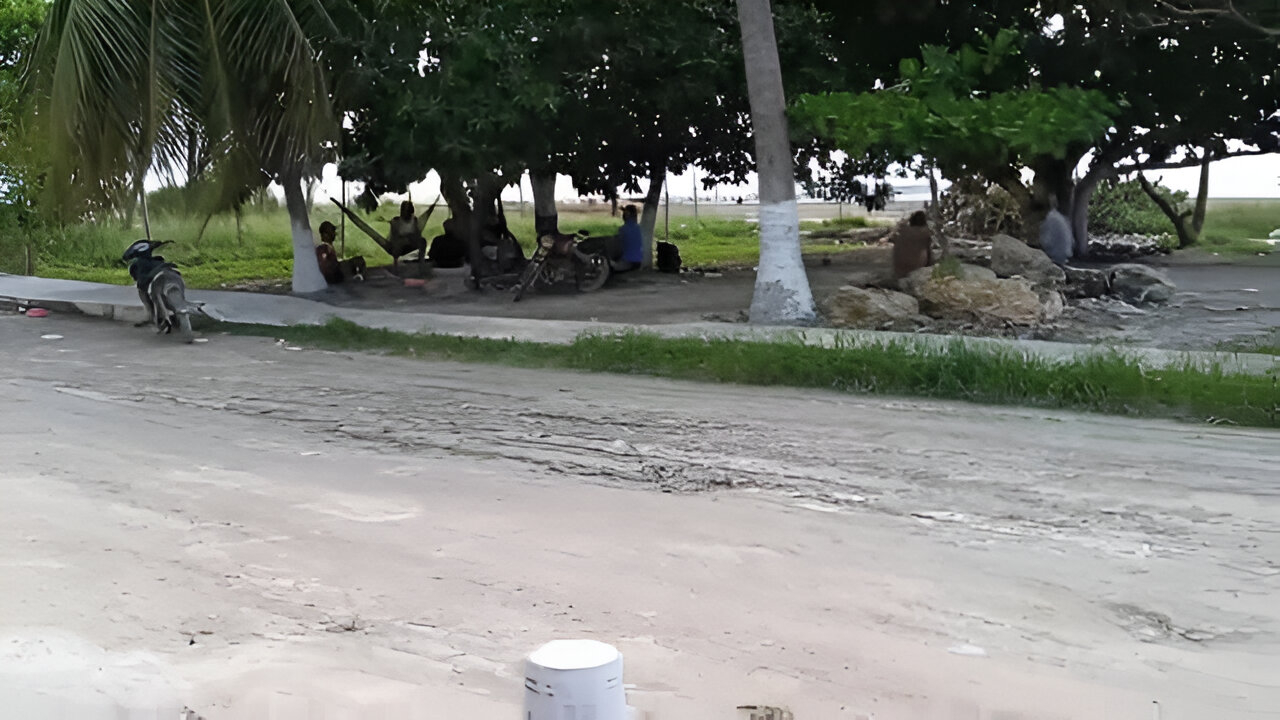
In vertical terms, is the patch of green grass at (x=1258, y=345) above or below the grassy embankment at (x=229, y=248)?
below

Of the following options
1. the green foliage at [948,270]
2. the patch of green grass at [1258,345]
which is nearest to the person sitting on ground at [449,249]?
the green foliage at [948,270]

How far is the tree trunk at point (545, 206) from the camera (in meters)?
23.2

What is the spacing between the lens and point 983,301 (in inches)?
579

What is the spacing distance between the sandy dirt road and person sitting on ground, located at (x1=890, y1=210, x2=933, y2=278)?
7896 millimetres

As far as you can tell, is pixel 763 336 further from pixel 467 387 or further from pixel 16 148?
pixel 16 148

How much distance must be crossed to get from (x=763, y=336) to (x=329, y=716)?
970cm

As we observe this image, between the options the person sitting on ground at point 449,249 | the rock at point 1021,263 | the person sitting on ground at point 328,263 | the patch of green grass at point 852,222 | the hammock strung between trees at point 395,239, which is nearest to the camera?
the rock at point 1021,263

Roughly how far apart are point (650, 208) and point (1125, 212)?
1314cm

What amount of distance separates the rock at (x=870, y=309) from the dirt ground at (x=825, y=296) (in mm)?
647

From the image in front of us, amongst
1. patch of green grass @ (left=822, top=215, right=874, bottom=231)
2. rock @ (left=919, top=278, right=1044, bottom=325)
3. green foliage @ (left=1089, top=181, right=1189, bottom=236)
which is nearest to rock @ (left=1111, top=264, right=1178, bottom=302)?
rock @ (left=919, top=278, right=1044, bottom=325)

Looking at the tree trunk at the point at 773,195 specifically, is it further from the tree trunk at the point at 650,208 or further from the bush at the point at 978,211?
the bush at the point at 978,211

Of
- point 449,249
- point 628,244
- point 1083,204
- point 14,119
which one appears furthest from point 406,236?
point 1083,204

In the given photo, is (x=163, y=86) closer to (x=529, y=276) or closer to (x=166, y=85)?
(x=166, y=85)

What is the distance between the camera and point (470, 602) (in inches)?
204
